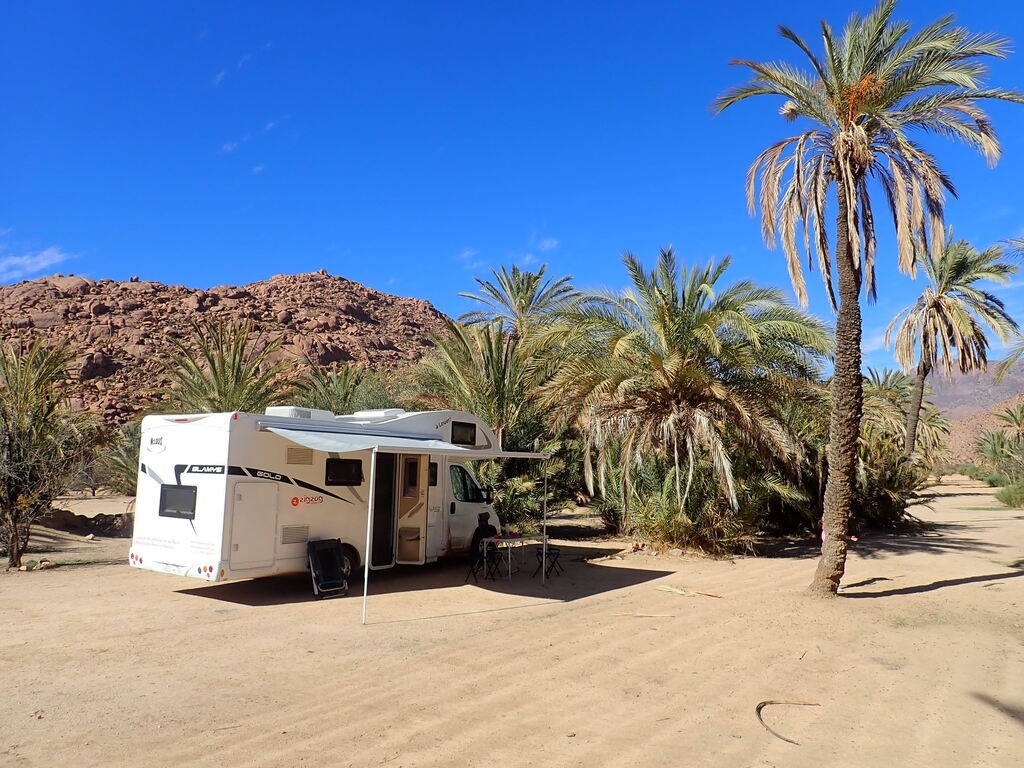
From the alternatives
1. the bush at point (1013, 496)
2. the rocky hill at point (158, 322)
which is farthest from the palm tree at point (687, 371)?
the rocky hill at point (158, 322)

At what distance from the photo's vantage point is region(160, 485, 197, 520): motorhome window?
899cm

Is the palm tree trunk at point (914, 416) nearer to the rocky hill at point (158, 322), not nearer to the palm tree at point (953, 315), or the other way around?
the palm tree at point (953, 315)

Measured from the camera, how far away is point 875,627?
313 inches

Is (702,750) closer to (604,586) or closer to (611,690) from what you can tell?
(611,690)

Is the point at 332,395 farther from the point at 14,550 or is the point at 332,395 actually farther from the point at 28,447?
the point at 14,550

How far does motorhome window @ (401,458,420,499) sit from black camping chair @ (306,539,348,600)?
6.38ft

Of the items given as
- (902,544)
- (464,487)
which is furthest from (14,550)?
(902,544)

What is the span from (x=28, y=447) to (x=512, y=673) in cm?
978

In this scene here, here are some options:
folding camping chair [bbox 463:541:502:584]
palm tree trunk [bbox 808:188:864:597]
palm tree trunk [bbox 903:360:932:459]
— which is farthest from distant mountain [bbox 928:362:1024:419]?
folding camping chair [bbox 463:541:502:584]

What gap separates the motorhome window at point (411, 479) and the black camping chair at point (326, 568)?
1.94m

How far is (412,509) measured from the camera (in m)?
11.6

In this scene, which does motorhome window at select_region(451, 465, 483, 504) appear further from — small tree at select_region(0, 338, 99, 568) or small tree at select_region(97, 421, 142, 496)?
small tree at select_region(97, 421, 142, 496)

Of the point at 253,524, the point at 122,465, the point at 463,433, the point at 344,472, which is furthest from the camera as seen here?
the point at 122,465

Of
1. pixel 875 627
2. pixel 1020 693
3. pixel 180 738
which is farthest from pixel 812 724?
pixel 180 738
